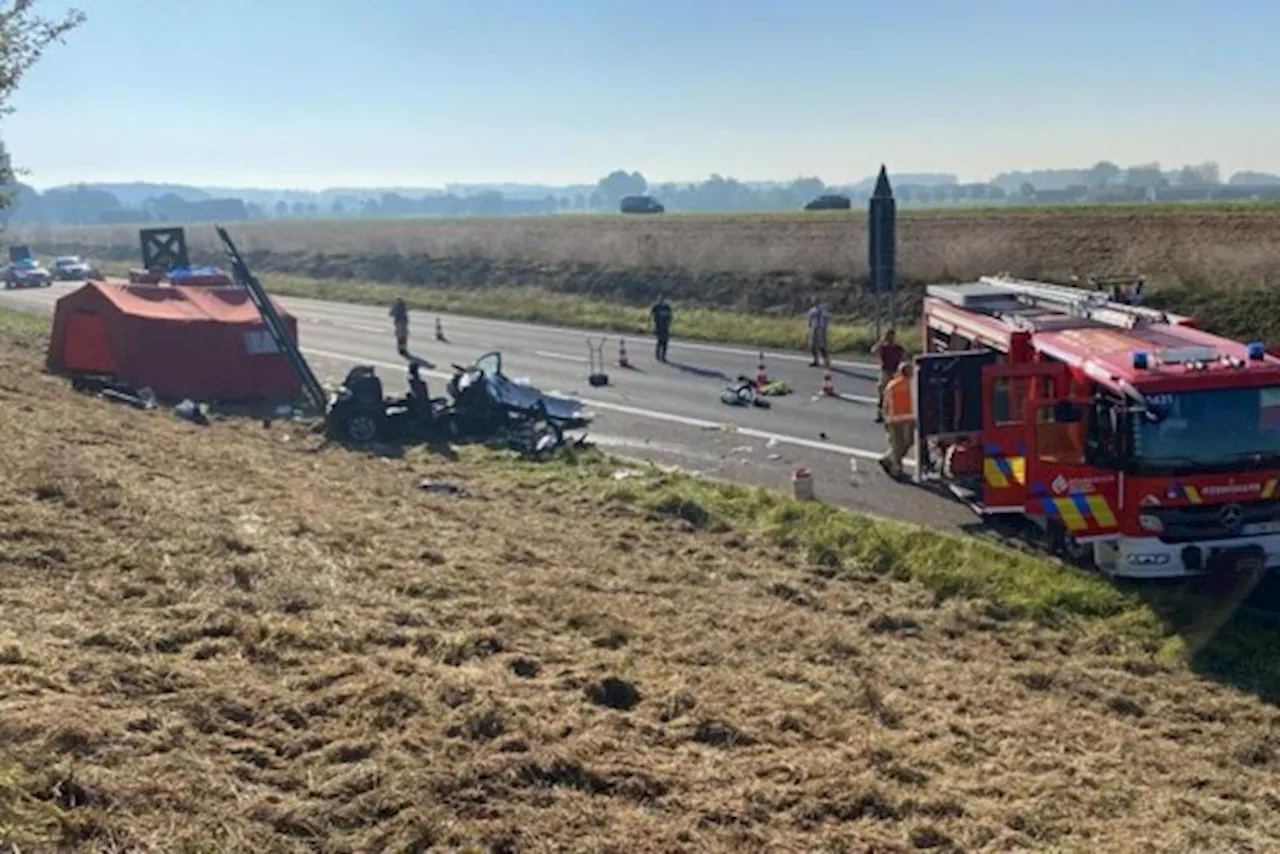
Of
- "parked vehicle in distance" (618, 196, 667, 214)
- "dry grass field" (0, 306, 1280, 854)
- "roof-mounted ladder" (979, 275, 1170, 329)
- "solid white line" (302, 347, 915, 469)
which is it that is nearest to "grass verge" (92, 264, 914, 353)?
"solid white line" (302, 347, 915, 469)

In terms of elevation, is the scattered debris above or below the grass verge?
below

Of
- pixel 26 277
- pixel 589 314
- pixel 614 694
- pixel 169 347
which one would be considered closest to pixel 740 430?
pixel 169 347

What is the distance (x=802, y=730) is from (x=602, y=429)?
559 inches

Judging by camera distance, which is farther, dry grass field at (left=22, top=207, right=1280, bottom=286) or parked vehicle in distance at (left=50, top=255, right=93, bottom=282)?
parked vehicle in distance at (left=50, top=255, right=93, bottom=282)

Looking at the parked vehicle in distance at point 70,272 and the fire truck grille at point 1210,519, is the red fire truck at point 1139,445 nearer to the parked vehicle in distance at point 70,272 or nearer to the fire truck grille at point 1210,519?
the fire truck grille at point 1210,519

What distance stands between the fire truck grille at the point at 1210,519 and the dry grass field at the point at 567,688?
0.88m

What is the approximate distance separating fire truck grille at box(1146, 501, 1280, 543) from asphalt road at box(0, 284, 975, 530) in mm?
3524

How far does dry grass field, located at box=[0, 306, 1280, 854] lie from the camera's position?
635 cm

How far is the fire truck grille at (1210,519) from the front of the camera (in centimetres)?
1142

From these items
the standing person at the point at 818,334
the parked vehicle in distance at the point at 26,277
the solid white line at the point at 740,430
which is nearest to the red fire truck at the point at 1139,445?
the solid white line at the point at 740,430

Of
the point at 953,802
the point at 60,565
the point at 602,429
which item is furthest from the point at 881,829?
the point at 602,429

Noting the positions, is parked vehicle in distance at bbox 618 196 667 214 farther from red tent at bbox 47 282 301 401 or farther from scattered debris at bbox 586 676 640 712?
scattered debris at bbox 586 676 640 712

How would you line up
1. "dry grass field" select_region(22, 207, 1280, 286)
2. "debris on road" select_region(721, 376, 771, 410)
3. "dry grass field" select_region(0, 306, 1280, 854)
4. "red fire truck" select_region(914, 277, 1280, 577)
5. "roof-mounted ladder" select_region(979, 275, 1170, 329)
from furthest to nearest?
"dry grass field" select_region(22, 207, 1280, 286), "debris on road" select_region(721, 376, 771, 410), "roof-mounted ladder" select_region(979, 275, 1170, 329), "red fire truck" select_region(914, 277, 1280, 577), "dry grass field" select_region(0, 306, 1280, 854)

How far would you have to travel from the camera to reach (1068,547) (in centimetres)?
1302
